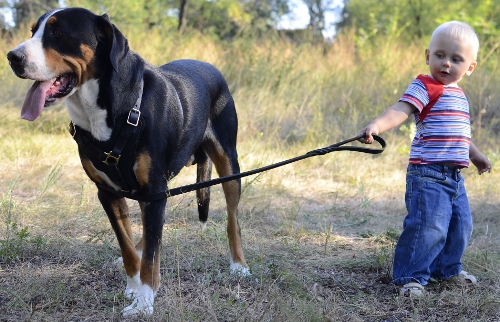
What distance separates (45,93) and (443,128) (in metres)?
2.28

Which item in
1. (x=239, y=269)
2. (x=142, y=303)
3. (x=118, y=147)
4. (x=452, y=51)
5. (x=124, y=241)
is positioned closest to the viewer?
(x=118, y=147)

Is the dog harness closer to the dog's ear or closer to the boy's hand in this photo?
the dog's ear

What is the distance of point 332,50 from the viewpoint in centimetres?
1180

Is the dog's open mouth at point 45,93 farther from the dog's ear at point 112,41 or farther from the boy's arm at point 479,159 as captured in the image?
the boy's arm at point 479,159

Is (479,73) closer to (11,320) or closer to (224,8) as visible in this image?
(11,320)

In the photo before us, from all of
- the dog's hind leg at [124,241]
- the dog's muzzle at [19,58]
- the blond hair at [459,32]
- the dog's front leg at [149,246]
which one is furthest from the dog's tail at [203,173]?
the blond hair at [459,32]

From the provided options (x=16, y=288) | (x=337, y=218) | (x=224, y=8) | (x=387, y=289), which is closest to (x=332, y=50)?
(x=337, y=218)

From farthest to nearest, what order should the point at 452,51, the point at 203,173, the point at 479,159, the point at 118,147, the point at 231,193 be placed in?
the point at 203,173 < the point at 231,193 < the point at 479,159 < the point at 452,51 < the point at 118,147

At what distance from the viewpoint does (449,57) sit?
346 cm

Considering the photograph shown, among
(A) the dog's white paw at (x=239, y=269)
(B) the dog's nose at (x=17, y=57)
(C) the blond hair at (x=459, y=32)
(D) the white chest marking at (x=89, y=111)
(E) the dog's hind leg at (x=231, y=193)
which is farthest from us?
(E) the dog's hind leg at (x=231, y=193)

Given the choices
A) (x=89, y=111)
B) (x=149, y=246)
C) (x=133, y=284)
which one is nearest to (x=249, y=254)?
(x=133, y=284)

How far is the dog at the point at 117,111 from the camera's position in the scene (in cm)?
288

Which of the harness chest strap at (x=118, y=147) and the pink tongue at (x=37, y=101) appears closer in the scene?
the pink tongue at (x=37, y=101)

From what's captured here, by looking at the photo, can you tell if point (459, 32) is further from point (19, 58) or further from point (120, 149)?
point (19, 58)
